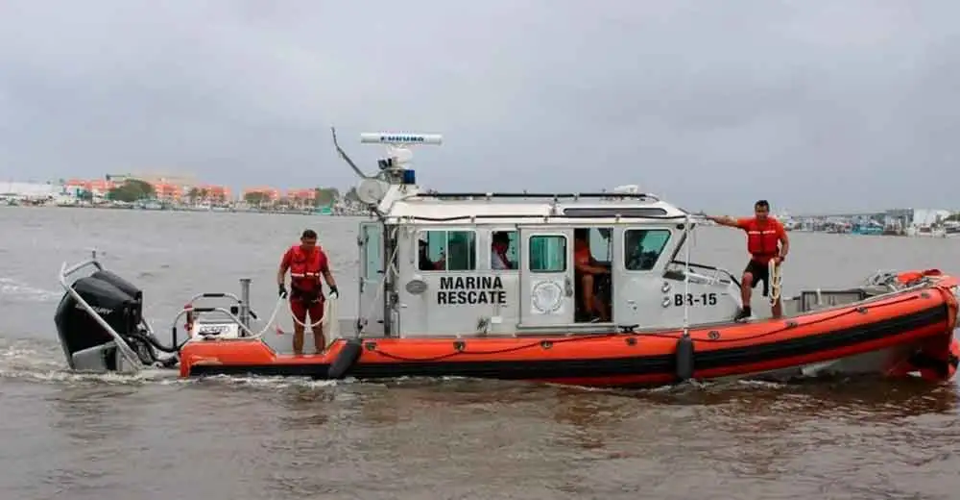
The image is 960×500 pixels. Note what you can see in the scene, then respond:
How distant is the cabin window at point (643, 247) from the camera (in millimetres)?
9758

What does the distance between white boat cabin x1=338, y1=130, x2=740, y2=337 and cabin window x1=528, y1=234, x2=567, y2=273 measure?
0.03ft

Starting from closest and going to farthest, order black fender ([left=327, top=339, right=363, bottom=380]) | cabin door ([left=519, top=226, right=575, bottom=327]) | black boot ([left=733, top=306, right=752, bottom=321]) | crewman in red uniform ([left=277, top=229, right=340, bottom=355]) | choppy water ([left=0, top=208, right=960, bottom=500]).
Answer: choppy water ([left=0, top=208, right=960, bottom=500])
black fender ([left=327, top=339, right=363, bottom=380])
cabin door ([left=519, top=226, right=575, bottom=327])
crewman in red uniform ([left=277, top=229, right=340, bottom=355])
black boot ([left=733, top=306, right=752, bottom=321])

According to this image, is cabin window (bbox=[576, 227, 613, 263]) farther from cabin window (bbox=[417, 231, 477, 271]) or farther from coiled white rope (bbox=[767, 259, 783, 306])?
coiled white rope (bbox=[767, 259, 783, 306])

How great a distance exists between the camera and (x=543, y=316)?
979 centimetres

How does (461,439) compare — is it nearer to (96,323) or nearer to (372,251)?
(372,251)

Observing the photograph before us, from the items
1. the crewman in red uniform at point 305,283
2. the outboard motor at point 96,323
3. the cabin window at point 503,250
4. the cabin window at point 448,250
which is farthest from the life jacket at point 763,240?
the outboard motor at point 96,323

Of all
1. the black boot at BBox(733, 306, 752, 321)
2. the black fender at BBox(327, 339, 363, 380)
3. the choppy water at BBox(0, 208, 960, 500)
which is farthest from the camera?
the black boot at BBox(733, 306, 752, 321)

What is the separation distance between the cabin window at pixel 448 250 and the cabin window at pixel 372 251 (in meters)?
0.53

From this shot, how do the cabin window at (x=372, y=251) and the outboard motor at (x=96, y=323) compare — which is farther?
the cabin window at (x=372, y=251)

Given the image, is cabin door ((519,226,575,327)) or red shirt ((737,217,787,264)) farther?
red shirt ((737,217,787,264))

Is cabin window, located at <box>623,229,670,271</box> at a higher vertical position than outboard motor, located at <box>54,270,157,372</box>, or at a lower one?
higher

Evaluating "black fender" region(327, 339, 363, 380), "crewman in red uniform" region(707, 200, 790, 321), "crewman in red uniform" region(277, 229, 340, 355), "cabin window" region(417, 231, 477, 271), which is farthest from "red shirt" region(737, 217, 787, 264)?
"crewman in red uniform" region(277, 229, 340, 355)

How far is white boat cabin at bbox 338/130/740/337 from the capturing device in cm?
971

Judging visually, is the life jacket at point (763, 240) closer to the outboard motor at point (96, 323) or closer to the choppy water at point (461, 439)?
the choppy water at point (461, 439)
